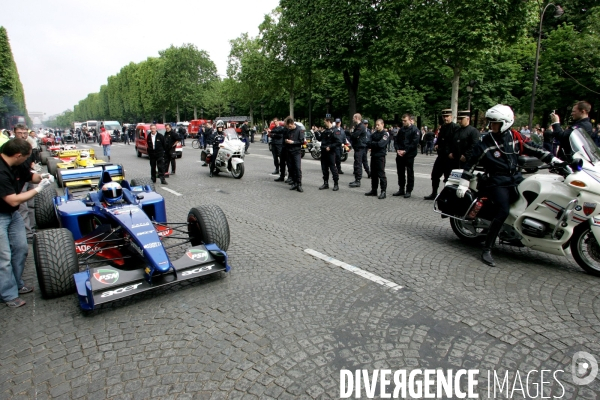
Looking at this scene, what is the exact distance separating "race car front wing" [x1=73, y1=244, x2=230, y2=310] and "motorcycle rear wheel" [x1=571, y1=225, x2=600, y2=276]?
4.03 meters

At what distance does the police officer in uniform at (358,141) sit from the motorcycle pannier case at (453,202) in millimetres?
5241

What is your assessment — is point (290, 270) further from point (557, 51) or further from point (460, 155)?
point (557, 51)

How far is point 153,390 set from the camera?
2.69m

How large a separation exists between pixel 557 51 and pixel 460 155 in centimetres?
2672

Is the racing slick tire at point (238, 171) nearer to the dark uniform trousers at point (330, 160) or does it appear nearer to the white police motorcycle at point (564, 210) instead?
the dark uniform trousers at point (330, 160)

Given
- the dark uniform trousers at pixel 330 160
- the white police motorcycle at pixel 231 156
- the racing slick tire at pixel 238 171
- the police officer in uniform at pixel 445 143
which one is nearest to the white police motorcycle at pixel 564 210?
the police officer in uniform at pixel 445 143

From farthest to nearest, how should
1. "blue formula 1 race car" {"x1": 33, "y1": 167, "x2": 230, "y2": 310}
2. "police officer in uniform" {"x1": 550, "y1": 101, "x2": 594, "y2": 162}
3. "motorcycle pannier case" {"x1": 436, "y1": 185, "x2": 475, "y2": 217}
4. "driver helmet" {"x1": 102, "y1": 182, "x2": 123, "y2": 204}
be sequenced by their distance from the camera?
"police officer in uniform" {"x1": 550, "y1": 101, "x2": 594, "y2": 162}
"motorcycle pannier case" {"x1": 436, "y1": 185, "x2": 475, "y2": 217}
"driver helmet" {"x1": 102, "y1": 182, "x2": 123, "y2": 204}
"blue formula 1 race car" {"x1": 33, "y1": 167, "x2": 230, "y2": 310}

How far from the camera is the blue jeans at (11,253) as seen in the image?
154 inches

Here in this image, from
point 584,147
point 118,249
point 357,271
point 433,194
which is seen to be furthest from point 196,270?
point 433,194

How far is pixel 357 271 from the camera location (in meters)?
4.71

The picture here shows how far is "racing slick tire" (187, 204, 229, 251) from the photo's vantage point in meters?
4.82

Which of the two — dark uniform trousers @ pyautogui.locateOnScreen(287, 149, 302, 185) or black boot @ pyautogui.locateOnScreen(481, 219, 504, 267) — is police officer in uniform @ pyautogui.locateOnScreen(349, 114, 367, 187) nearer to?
dark uniform trousers @ pyautogui.locateOnScreen(287, 149, 302, 185)

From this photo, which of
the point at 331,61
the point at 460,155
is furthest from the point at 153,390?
the point at 331,61

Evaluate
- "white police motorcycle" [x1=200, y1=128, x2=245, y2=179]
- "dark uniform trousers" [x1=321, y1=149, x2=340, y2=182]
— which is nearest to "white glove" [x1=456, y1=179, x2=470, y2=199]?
"dark uniform trousers" [x1=321, y1=149, x2=340, y2=182]
